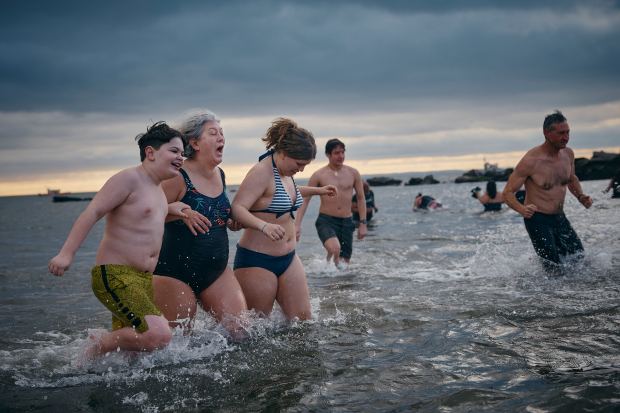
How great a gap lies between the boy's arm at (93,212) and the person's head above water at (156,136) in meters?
0.30

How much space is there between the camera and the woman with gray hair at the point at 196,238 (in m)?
5.14

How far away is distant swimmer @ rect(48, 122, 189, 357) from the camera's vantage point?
4508mm

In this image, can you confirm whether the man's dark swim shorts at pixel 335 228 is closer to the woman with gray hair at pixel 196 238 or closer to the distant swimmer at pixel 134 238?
the woman with gray hair at pixel 196 238

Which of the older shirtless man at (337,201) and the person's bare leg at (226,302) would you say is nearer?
the person's bare leg at (226,302)

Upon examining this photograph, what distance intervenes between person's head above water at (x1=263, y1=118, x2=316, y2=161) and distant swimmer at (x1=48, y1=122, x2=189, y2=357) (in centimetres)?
115

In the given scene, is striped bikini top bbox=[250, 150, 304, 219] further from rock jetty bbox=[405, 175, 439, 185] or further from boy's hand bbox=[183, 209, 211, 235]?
rock jetty bbox=[405, 175, 439, 185]

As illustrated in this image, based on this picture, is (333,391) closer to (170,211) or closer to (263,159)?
(170,211)

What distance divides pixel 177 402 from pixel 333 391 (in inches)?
Result: 43.3

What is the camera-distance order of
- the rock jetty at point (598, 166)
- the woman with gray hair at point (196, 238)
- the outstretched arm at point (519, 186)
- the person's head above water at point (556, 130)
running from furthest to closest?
1. the rock jetty at point (598, 166)
2. the outstretched arm at point (519, 186)
3. the person's head above water at point (556, 130)
4. the woman with gray hair at point (196, 238)

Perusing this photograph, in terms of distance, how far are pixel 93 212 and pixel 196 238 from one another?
3.38 feet

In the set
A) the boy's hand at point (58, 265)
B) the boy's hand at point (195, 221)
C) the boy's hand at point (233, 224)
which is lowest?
the boy's hand at point (58, 265)

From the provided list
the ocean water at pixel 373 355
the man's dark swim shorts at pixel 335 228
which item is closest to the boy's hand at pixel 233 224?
the ocean water at pixel 373 355

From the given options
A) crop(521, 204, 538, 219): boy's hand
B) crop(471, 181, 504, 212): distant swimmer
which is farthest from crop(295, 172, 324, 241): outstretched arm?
crop(471, 181, 504, 212): distant swimmer

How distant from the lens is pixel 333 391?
4.32 m
